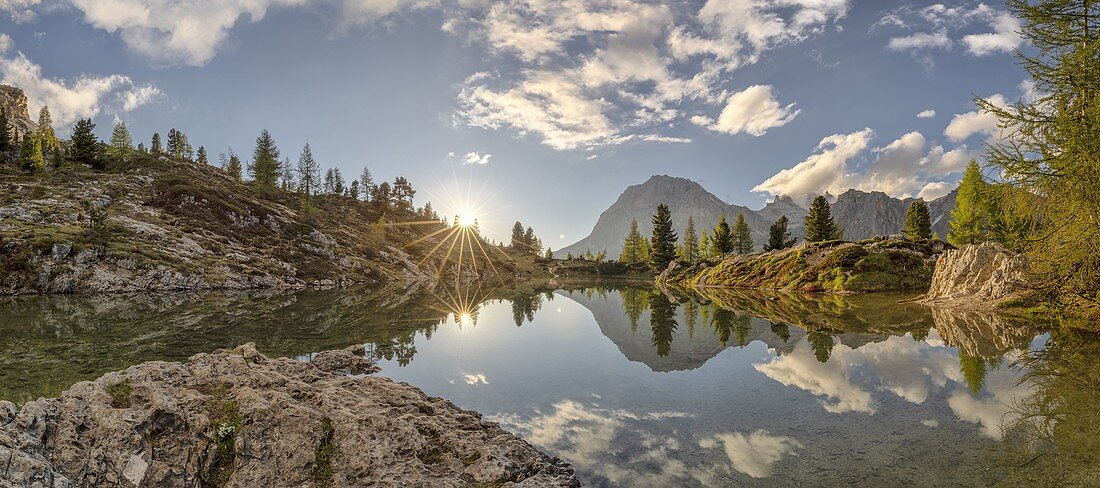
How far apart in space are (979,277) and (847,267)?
2151cm

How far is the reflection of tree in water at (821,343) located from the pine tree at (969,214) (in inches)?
2659

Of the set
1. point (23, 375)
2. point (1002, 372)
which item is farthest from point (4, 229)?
point (1002, 372)

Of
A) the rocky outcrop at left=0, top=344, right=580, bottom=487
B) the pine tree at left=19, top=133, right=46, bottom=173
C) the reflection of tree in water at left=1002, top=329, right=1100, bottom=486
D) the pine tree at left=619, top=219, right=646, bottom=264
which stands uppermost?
the pine tree at left=19, top=133, right=46, bottom=173

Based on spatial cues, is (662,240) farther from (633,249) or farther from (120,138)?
(120,138)

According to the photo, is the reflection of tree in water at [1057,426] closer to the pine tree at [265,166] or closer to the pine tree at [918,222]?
the pine tree at [918,222]

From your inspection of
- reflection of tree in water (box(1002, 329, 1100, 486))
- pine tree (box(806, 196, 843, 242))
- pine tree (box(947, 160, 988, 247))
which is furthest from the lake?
pine tree (box(806, 196, 843, 242))

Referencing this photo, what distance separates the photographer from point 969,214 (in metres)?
71.1

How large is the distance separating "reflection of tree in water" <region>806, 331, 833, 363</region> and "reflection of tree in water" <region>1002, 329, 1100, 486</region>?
263 inches

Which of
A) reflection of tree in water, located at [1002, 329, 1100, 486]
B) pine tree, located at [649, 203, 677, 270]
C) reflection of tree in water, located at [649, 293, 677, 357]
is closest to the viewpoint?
reflection of tree in water, located at [1002, 329, 1100, 486]

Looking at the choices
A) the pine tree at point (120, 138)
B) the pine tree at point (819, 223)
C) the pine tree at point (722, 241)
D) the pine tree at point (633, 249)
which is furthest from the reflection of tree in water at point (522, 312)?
the pine tree at point (120, 138)

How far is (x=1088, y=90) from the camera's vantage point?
19.1 meters

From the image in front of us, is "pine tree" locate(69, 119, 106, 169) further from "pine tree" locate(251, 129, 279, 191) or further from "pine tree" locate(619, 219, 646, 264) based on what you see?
"pine tree" locate(619, 219, 646, 264)

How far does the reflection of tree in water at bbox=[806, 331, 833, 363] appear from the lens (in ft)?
69.3

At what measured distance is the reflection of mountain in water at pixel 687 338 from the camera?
2273cm
